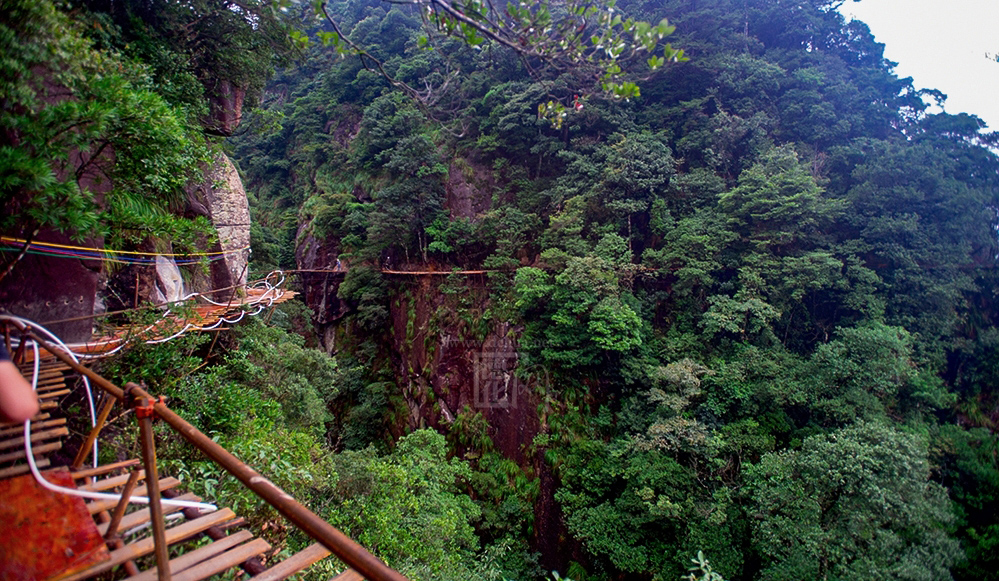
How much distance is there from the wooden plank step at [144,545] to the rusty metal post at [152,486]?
380 mm

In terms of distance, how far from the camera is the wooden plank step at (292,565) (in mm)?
1328

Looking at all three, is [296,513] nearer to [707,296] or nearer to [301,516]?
[301,516]

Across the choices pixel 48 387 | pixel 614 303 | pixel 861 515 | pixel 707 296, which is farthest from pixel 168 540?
pixel 707 296

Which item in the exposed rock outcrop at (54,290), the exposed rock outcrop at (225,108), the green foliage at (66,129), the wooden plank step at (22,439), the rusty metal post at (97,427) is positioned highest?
the exposed rock outcrop at (225,108)

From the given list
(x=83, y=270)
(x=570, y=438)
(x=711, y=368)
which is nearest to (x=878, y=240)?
(x=711, y=368)

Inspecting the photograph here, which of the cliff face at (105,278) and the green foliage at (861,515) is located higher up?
the cliff face at (105,278)

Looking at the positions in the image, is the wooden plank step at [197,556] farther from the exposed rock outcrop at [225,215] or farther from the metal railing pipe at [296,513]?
the exposed rock outcrop at [225,215]

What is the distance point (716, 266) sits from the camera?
10.4 meters

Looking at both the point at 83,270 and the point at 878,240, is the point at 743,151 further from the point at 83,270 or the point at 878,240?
the point at 83,270

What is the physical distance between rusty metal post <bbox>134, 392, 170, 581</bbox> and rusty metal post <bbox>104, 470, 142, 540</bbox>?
279 mm

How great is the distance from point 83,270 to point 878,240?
14.4 meters

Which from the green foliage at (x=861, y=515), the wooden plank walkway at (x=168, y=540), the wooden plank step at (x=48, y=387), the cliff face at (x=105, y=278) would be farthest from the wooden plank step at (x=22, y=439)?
the green foliage at (x=861, y=515)

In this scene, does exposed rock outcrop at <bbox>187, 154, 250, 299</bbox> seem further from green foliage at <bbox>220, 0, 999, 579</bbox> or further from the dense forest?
green foliage at <bbox>220, 0, 999, 579</bbox>

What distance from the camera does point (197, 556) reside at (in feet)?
5.08
